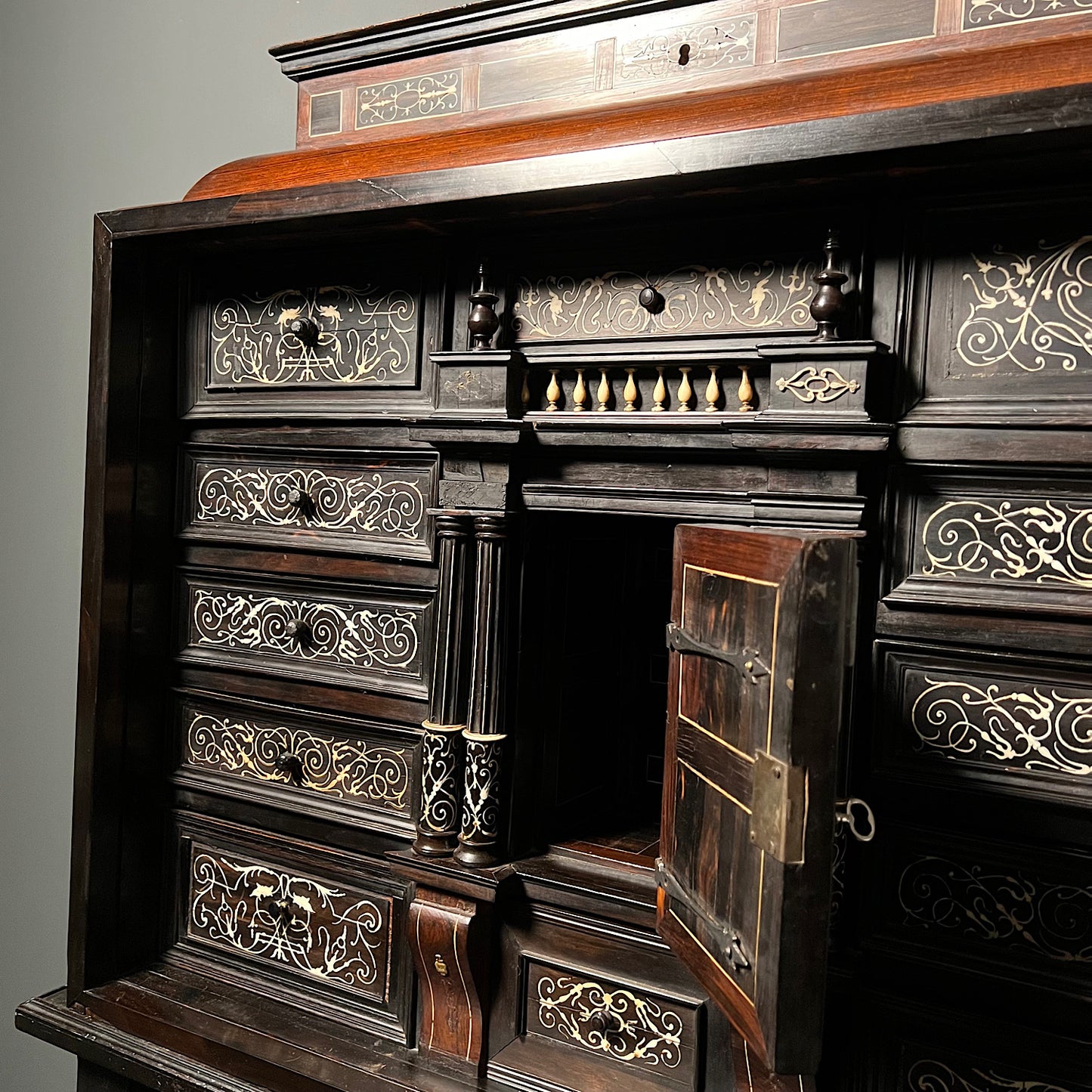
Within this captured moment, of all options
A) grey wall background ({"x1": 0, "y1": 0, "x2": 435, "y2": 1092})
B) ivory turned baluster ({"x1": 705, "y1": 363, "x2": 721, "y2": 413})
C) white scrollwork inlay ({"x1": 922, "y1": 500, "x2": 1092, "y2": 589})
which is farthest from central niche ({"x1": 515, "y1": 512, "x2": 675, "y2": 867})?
grey wall background ({"x1": 0, "y1": 0, "x2": 435, "y2": 1092})

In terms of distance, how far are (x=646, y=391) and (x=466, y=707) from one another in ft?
1.94

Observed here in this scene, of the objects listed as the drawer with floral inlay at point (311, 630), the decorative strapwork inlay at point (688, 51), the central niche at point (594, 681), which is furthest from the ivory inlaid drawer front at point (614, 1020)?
the decorative strapwork inlay at point (688, 51)

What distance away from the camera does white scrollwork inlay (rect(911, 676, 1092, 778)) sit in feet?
4.44

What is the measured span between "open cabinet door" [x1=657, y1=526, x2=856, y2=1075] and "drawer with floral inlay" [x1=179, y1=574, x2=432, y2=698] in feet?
2.09

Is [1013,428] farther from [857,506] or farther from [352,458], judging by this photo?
[352,458]

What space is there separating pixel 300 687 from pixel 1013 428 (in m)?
1.29

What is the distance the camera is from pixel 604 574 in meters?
2.03

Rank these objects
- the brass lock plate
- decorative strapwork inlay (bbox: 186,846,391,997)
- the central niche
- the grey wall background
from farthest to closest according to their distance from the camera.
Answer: the grey wall background → decorative strapwork inlay (bbox: 186,846,391,997) → the central niche → the brass lock plate

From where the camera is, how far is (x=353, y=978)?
1903 millimetres

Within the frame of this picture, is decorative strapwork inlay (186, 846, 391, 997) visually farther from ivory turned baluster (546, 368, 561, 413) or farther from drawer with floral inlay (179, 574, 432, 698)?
ivory turned baluster (546, 368, 561, 413)

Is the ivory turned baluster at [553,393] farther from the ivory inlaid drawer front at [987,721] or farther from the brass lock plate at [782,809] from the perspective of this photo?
the brass lock plate at [782,809]

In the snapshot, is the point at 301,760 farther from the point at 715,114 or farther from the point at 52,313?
the point at 52,313

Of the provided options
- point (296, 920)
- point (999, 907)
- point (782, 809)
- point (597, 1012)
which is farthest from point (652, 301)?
point (296, 920)

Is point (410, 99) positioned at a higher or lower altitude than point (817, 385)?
higher
